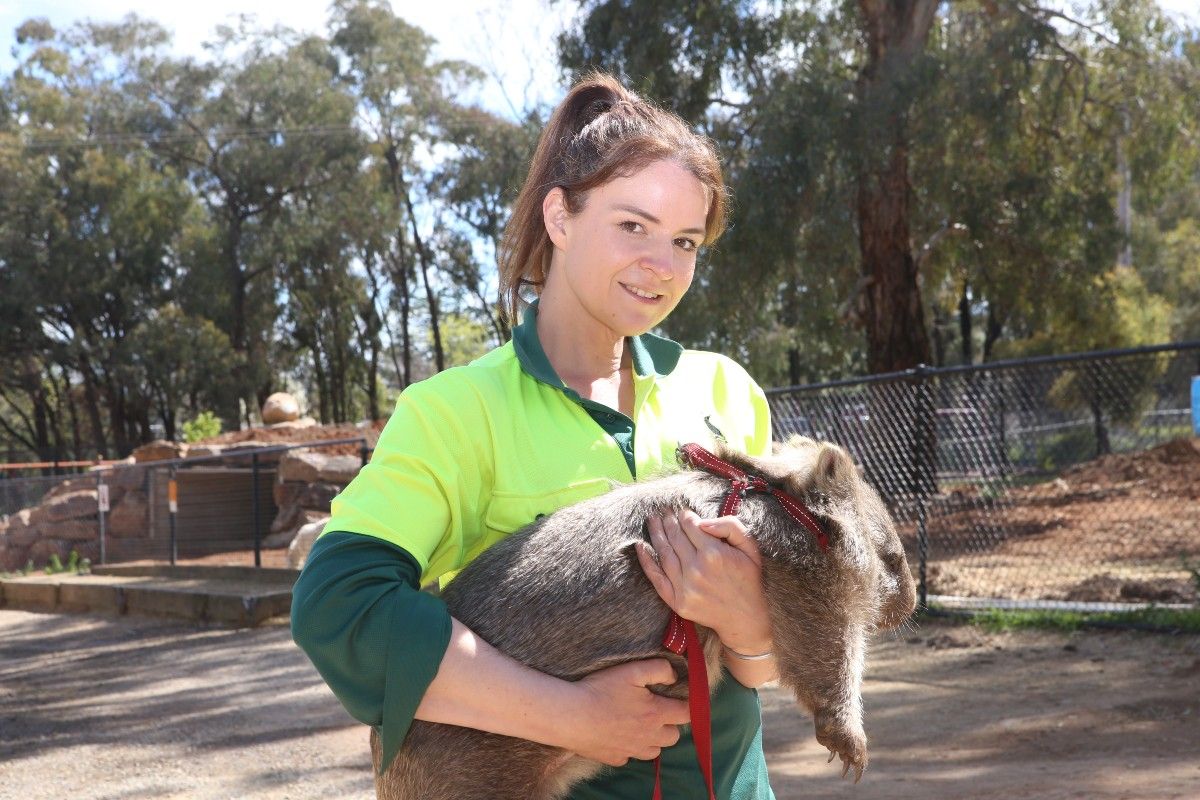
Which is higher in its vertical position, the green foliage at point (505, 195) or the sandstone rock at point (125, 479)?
the green foliage at point (505, 195)

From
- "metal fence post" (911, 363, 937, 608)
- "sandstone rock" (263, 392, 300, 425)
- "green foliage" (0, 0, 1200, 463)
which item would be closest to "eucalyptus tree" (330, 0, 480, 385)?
"green foliage" (0, 0, 1200, 463)

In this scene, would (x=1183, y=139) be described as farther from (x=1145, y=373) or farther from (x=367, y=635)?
(x=367, y=635)

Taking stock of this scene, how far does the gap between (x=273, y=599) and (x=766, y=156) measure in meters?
9.57

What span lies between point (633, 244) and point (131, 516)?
20.6 m

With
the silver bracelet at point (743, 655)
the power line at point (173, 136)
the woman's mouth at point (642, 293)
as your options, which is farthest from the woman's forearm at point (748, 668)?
the power line at point (173, 136)

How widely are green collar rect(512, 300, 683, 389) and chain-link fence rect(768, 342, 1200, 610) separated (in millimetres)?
6614

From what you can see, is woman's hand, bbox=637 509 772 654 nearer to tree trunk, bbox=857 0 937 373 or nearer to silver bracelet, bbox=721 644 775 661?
silver bracelet, bbox=721 644 775 661

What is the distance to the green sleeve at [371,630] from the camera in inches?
75.2

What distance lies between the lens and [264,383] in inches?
1773

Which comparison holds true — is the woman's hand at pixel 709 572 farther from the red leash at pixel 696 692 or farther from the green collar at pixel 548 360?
the green collar at pixel 548 360

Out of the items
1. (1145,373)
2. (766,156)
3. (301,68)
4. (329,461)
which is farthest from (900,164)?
(301,68)

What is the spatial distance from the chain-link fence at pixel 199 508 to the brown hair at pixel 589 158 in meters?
17.9

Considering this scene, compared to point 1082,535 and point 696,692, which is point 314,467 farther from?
point 696,692

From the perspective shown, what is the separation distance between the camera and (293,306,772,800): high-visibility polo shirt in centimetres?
193
